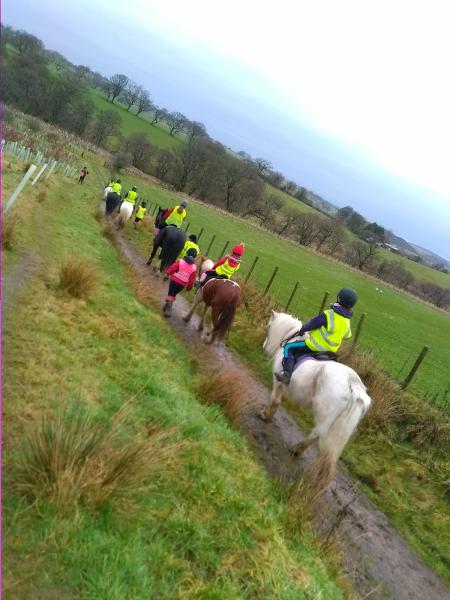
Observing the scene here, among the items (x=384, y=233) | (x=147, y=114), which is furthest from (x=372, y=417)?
(x=147, y=114)

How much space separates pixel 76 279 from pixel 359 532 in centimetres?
605

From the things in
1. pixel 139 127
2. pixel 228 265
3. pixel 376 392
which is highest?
pixel 139 127

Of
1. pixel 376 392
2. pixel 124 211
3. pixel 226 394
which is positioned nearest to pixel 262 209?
pixel 124 211

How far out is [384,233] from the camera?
98875mm

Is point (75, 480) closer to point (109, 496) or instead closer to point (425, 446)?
point (109, 496)

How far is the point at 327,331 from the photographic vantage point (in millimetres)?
7660

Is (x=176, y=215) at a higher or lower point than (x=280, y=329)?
higher

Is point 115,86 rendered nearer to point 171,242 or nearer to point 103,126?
point 103,126

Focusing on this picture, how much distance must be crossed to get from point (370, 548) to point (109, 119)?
77.4 metres

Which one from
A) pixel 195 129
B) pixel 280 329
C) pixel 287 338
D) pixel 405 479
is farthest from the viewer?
pixel 195 129

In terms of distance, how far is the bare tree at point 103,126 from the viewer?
73.9m

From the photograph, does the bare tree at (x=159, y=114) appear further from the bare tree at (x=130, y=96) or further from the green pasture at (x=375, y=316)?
the green pasture at (x=375, y=316)

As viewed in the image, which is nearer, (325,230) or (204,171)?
(204,171)

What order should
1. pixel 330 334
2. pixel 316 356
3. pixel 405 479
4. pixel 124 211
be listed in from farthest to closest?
1. pixel 124 211
2. pixel 405 479
3. pixel 316 356
4. pixel 330 334
